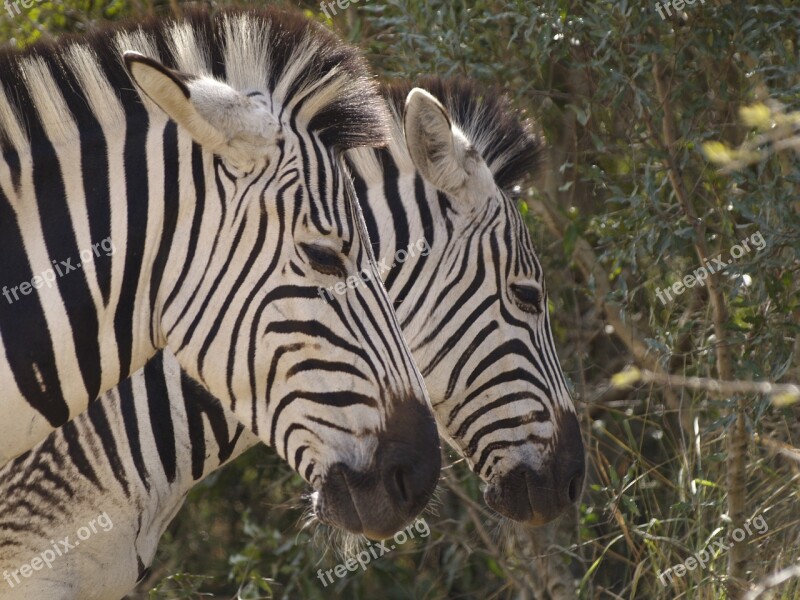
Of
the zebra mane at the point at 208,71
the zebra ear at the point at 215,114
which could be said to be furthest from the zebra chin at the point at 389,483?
the zebra mane at the point at 208,71

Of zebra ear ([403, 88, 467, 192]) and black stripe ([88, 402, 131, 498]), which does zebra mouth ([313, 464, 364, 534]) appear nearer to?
black stripe ([88, 402, 131, 498])

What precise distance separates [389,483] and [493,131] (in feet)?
9.69

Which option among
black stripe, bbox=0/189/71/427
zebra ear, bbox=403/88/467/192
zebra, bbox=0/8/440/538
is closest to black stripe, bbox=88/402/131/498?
zebra, bbox=0/8/440/538

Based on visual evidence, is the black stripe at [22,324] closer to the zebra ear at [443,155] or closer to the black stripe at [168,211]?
the black stripe at [168,211]

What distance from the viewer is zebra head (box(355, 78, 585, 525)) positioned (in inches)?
194

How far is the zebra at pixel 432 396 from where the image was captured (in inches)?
178

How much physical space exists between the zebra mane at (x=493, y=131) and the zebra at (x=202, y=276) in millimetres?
2312

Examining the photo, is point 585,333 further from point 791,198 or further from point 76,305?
point 76,305

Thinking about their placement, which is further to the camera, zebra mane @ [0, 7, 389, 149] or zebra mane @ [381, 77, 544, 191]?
zebra mane @ [381, 77, 544, 191]

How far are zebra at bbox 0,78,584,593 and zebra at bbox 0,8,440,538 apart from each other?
1160 mm

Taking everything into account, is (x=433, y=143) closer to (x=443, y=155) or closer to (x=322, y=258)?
(x=443, y=155)

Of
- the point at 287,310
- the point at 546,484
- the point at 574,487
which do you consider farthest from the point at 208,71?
the point at 574,487

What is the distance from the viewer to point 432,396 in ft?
16.6

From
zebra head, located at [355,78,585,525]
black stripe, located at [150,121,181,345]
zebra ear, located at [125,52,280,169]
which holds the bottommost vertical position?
zebra head, located at [355,78,585,525]
